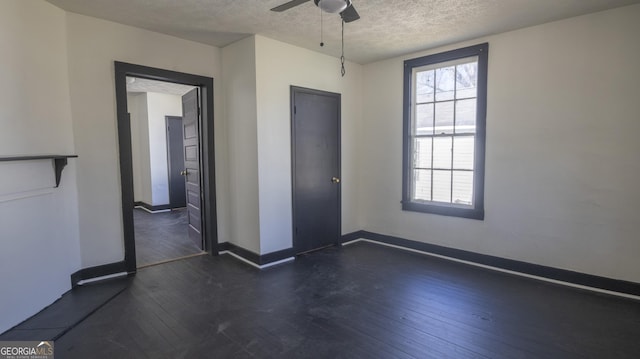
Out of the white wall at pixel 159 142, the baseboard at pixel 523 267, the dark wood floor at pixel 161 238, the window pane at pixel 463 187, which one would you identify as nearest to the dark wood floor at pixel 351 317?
the baseboard at pixel 523 267

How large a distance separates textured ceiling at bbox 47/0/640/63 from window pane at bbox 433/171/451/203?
1624 mm

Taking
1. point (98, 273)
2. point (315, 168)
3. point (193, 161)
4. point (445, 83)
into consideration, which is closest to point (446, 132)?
point (445, 83)

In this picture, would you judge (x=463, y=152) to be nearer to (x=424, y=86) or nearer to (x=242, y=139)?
(x=424, y=86)

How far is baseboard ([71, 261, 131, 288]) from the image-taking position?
11.0ft

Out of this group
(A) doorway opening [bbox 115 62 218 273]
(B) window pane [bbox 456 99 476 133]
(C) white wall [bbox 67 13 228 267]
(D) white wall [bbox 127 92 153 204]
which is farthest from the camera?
(D) white wall [bbox 127 92 153 204]

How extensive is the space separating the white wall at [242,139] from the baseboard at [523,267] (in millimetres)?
1550

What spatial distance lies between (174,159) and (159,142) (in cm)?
50

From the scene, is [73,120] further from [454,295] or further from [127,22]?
[454,295]

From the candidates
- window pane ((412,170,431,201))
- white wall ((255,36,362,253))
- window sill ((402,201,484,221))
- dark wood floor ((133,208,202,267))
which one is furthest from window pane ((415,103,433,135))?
dark wood floor ((133,208,202,267))

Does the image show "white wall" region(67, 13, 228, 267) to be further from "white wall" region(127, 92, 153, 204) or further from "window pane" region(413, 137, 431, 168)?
"white wall" region(127, 92, 153, 204)

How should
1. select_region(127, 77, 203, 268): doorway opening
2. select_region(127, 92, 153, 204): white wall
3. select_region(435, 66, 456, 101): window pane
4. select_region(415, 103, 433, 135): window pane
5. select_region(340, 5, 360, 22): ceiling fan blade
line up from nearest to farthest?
select_region(340, 5, 360, 22): ceiling fan blade, select_region(435, 66, 456, 101): window pane, select_region(415, 103, 433, 135): window pane, select_region(127, 77, 203, 268): doorway opening, select_region(127, 92, 153, 204): white wall

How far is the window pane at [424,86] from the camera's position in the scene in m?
4.39

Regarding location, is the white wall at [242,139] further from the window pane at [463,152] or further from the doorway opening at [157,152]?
the doorway opening at [157,152]

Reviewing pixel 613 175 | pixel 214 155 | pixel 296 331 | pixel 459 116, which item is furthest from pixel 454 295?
pixel 214 155
